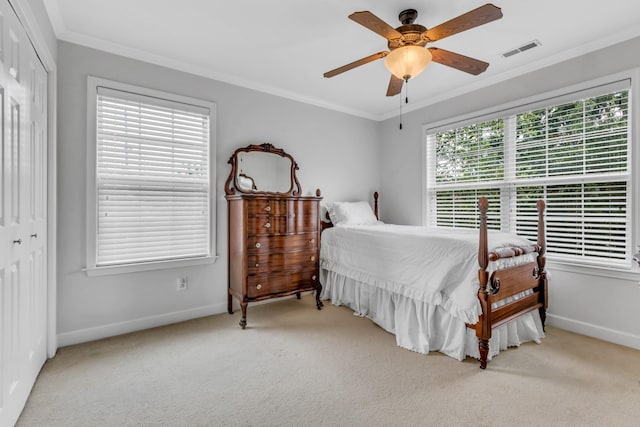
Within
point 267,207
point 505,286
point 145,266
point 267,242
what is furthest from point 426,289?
point 145,266

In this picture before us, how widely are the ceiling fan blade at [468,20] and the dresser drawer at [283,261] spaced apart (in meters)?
2.24

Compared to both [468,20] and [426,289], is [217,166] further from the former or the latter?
[468,20]

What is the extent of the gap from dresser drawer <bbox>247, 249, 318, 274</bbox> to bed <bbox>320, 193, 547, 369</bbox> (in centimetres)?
54

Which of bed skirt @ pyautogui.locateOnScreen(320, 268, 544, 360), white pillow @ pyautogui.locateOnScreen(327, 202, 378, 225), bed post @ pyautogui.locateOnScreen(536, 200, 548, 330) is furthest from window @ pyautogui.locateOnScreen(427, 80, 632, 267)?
white pillow @ pyautogui.locateOnScreen(327, 202, 378, 225)

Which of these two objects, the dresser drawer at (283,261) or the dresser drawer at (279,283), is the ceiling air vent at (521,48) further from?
the dresser drawer at (279,283)

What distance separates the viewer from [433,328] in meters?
2.56

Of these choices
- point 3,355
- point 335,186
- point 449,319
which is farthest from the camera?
point 335,186

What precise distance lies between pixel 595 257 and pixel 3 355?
13.5 feet

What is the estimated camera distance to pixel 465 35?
2.59m

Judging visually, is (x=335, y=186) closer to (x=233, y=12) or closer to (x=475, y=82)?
(x=475, y=82)

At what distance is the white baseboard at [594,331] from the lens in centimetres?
256

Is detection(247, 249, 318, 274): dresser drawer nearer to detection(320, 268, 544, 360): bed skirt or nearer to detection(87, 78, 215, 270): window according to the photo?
detection(87, 78, 215, 270): window

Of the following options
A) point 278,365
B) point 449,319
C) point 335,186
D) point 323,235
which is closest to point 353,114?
point 335,186

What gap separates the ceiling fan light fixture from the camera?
2125 millimetres
